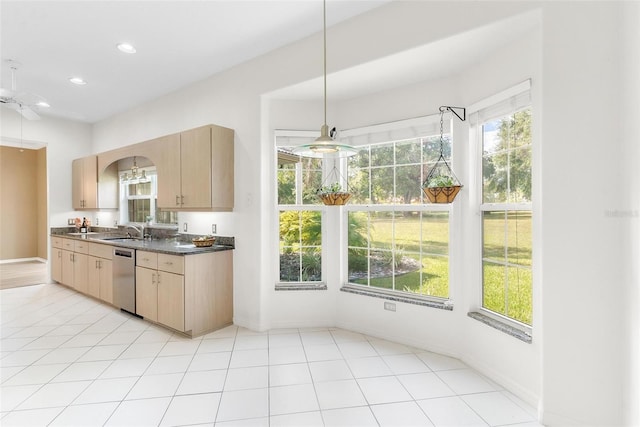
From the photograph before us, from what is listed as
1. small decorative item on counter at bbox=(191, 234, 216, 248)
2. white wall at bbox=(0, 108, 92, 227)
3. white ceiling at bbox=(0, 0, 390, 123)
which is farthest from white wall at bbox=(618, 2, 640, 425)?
white wall at bbox=(0, 108, 92, 227)

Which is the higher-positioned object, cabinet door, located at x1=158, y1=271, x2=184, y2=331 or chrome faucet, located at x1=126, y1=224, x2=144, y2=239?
chrome faucet, located at x1=126, y1=224, x2=144, y2=239

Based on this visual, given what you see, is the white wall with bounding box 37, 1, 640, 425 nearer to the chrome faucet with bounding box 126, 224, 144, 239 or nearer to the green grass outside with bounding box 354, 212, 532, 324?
the green grass outside with bounding box 354, 212, 532, 324

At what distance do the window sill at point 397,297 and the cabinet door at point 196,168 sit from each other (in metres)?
1.84

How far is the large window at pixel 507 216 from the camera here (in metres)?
2.31

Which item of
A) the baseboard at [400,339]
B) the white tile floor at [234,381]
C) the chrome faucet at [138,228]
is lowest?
the white tile floor at [234,381]

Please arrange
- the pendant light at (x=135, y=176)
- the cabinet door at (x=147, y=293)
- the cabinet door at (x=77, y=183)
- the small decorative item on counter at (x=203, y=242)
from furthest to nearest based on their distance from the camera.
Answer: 1. the cabinet door at (x=77, y=183)
2. the pendant light at (x=135, y=176)
3. the small decorative item on counter at (x=203, y=242)
4. the cabinet door at (x=147, y=293)

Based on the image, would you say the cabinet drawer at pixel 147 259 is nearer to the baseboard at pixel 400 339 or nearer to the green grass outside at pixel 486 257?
the baseboard at pixel 400 339

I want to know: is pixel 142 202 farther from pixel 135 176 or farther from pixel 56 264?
pixel 56 264

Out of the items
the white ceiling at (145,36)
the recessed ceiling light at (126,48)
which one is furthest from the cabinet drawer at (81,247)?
the recessed ceiling light at (126,48)

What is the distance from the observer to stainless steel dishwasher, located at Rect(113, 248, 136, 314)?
3.71m

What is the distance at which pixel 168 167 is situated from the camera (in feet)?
12.5

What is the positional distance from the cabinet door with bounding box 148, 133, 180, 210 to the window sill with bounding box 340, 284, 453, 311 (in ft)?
7.54

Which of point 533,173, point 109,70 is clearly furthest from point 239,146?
point 533,173

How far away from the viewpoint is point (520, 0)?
77.9 inches
